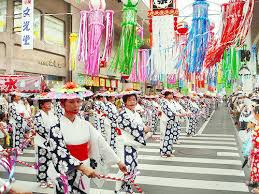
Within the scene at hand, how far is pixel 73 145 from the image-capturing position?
3.38 m

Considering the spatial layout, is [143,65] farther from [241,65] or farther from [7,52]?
[7,52]

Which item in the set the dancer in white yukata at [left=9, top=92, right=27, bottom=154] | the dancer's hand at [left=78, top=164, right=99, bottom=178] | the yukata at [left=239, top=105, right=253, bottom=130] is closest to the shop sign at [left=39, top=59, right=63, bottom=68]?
the dancer in white yukata at [left=9, top=92, right=27, bottom=154]

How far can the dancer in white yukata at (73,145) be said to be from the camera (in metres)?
3.26

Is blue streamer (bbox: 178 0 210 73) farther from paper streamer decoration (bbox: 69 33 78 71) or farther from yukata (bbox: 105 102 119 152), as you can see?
paper streamer decoration (bbox: 69 33 78 71)

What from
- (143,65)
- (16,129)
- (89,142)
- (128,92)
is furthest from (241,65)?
(89,142)

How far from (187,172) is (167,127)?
199 centimetres

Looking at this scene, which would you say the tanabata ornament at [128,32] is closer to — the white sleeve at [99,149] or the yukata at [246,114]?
the yukata at [246,114]

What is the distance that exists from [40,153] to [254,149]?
11.8ft

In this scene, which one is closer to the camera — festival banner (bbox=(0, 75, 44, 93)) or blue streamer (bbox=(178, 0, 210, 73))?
blue streamer (bbox=(178, 0, 210, 73))

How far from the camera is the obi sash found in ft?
11.1

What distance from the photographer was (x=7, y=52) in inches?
656

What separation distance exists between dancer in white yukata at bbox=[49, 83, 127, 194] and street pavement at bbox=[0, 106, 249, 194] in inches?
37.2

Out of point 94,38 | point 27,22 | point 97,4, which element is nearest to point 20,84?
point 27,22

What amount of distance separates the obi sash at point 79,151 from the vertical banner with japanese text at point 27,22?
9.83m
